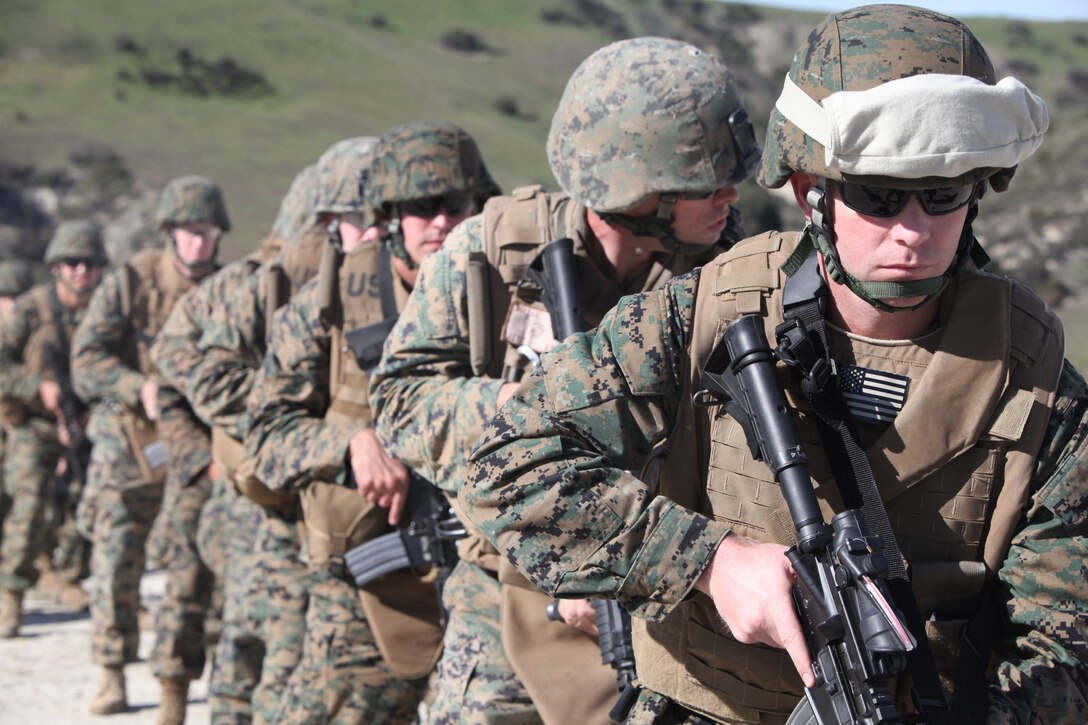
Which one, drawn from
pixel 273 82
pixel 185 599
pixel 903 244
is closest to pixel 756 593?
pixel 903 244

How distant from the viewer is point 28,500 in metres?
10.9

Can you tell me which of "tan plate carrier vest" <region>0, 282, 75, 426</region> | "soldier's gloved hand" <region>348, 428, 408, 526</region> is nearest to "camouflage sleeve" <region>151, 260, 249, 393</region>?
"soldier's gloved hand" <region>348, 428, 408, 526</region>

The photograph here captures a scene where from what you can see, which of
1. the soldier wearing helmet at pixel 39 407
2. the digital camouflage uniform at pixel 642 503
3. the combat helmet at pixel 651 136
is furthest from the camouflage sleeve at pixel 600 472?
the soldier wearing helmet at pixel 39 407

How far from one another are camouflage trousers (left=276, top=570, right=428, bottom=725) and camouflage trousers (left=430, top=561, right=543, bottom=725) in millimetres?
1010

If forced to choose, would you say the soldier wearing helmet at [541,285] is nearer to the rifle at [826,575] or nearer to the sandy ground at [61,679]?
the rifle at [826,575]

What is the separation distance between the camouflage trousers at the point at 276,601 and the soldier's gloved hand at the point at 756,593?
10.2ft

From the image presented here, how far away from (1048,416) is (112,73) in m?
55.0

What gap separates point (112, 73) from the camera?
54.0 meters

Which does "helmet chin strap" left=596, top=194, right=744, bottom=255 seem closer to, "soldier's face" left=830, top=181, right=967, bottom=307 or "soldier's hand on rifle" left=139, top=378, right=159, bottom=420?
"soldier's face" left=830, top=181, right=967, bottom=307

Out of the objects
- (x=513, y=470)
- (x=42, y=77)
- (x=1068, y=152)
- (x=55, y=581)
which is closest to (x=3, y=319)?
(x=55, y=581)

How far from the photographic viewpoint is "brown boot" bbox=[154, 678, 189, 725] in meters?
7.42

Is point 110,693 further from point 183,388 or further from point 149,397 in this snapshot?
point 183,388

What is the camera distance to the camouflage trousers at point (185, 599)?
24.2 ft

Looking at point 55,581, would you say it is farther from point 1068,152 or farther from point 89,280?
point 1068,152
